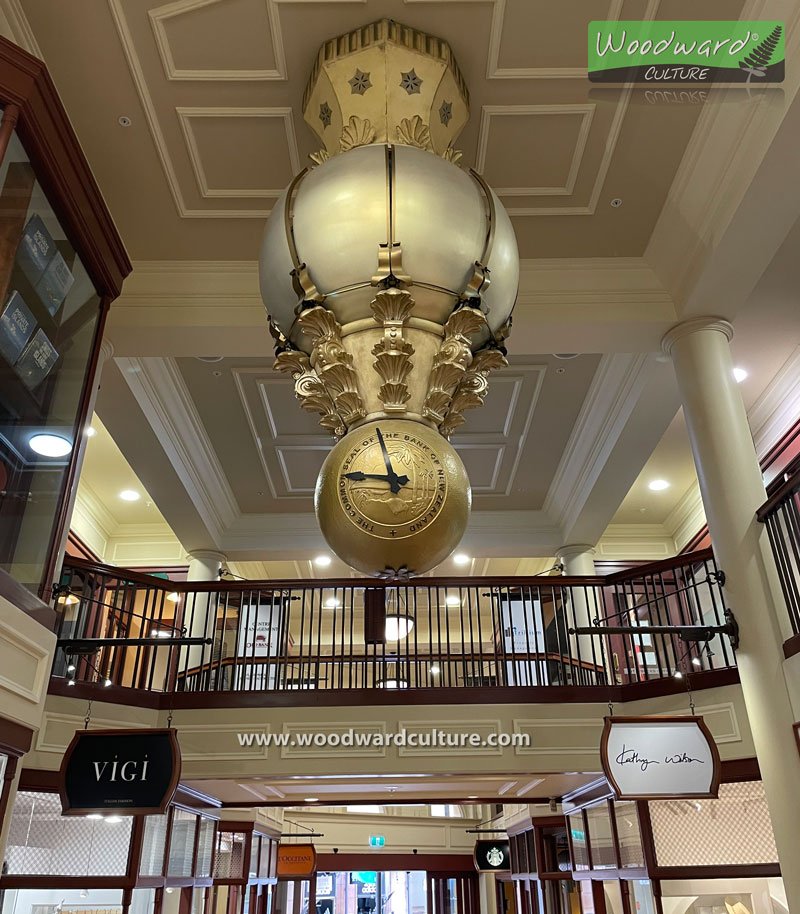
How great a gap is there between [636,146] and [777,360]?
3.66 metres

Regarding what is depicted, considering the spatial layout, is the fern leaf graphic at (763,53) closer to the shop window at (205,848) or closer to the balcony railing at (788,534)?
the balcony railing at (788,534)

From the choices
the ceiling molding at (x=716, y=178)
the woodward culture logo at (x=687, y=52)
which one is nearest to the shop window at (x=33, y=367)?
the woodward culture logo at (x=687, y=52)

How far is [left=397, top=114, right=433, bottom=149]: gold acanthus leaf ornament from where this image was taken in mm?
2367

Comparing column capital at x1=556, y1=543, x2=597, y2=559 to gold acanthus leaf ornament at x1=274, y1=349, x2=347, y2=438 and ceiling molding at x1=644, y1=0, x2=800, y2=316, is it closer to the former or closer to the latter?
ceiling molding at x1=644, y1=0, x2=800, y2=316

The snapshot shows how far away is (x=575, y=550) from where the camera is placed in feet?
28.3

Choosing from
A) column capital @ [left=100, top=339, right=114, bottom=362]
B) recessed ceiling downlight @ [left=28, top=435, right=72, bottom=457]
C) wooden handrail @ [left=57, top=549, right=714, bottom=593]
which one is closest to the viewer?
recessed ceiling downlight @ [left=28, top=435, right=72, bottom=457]

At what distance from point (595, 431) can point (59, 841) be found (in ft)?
18.4

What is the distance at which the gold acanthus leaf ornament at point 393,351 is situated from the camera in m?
1.76

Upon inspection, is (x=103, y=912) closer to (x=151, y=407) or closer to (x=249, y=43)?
(x=151, y=407)

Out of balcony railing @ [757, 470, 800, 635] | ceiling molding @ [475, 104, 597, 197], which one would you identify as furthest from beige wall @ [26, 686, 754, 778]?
ceiling molding @ [475, 104, 597, 197]

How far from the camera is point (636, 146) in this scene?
381cm

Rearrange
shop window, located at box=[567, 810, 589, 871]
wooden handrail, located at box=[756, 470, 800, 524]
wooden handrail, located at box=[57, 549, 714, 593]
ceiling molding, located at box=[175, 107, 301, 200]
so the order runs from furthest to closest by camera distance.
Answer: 1. shop window, located at box=[567, 810, 589, 871]
2. wooden handrail, located at box=[57, 549, 714, 593]
3. ceiling molding, located at box=[175, 107, 301, 200]
4. wooden handrail, located at box=[756, 470, 800, 524]

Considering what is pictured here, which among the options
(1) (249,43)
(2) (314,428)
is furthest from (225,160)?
(2) (314,428)
